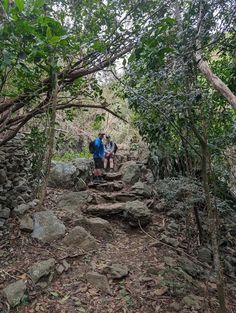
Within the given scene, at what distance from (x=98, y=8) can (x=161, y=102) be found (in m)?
2.22

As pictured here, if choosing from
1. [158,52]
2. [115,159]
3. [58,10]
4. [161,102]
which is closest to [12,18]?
[158,52]

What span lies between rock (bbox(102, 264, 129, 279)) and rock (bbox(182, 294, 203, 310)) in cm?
91

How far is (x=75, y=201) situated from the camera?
6.60 metres

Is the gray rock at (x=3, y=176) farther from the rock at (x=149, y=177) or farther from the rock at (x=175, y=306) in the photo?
the rock at (x=149, y=177)

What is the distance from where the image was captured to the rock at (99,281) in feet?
13.5

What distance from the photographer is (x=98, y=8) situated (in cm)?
475

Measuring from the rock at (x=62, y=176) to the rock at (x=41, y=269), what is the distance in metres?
A: 3.49

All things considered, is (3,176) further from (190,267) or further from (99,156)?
(190,267)

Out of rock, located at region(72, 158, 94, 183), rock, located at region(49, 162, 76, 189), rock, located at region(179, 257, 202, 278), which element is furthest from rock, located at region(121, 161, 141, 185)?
rock, located at region(179, 257, 202, 278)

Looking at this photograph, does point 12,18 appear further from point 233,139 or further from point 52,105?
point 233,139

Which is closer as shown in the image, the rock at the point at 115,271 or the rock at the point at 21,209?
the rock at the point at 115,271

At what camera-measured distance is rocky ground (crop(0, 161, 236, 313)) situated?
389 cm

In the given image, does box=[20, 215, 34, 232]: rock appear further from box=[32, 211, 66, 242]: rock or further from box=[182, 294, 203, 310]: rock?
box=[182, 294, 203, 310]: rock

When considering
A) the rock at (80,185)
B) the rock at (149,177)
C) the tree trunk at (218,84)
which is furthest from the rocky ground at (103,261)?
the tree trunk at (218,84)
